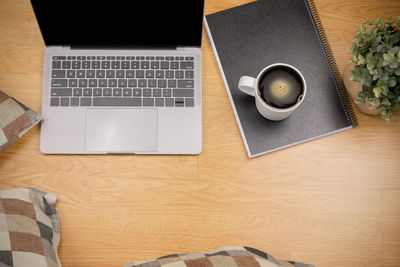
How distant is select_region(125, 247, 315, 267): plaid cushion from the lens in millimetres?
752

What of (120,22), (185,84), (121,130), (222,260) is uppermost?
(120,22)

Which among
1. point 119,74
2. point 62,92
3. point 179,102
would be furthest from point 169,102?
point 62,92

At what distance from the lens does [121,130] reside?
2.77 ft

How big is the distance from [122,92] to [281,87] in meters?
0.34

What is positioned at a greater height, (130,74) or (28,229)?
(130,74)

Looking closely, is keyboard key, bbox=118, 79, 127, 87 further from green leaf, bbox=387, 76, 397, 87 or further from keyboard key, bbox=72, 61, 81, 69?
green leaf, bbox=387, 76, 397, 87

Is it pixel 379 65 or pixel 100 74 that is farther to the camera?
pixel 100 74

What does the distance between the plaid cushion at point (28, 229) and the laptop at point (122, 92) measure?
4.2 inches

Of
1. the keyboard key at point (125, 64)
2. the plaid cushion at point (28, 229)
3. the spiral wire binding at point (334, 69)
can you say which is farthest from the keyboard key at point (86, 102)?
the spiral wire binding at point (334, 69)

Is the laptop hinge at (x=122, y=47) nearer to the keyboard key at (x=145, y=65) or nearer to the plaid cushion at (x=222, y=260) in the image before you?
the keyboard key at (x=145, y=65)

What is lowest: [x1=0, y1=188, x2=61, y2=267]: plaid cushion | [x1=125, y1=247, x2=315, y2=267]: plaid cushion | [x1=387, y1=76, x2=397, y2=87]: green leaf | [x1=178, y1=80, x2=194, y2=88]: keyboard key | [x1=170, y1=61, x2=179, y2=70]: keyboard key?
[x1=125, y1=247, x2=315, y2=267]: plaid cushion

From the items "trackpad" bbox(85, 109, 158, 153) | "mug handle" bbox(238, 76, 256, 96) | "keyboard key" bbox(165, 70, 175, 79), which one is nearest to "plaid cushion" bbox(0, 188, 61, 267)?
"trackpad" bbox(85, 109, 158, 153)

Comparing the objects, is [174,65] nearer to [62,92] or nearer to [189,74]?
[189,74]

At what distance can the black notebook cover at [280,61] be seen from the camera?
0.86 m
